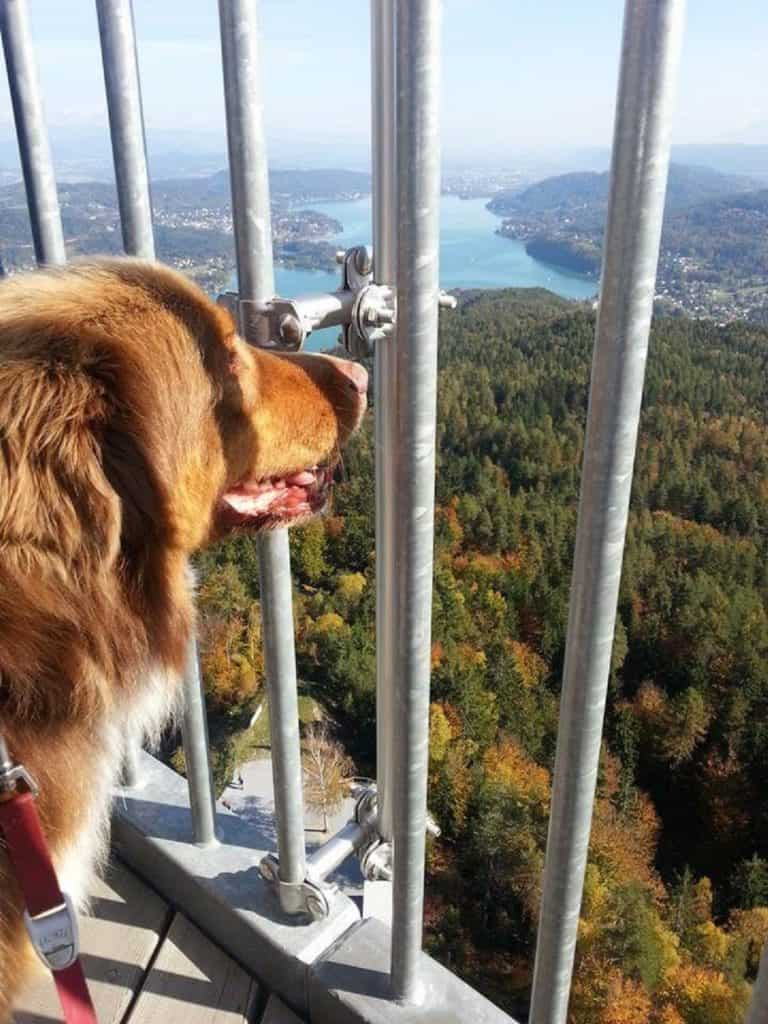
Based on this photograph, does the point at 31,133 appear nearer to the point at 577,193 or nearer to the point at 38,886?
the point at 38,886

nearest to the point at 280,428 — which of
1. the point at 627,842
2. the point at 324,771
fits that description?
the point at 324,771

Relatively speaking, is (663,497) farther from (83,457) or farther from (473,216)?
(83,457)

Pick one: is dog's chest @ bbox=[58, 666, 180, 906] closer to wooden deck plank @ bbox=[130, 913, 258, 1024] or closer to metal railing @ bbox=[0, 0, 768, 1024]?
metal railing @ bbox=[0, 0, 768, 1024]

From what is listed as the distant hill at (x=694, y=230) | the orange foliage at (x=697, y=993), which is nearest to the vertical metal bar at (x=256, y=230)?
the distant hill at (x=694, y=230)

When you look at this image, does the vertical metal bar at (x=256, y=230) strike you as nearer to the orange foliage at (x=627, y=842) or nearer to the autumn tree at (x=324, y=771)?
the autumn tree at (x=324, y=771)

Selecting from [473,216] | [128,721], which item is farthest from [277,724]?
[473,216]

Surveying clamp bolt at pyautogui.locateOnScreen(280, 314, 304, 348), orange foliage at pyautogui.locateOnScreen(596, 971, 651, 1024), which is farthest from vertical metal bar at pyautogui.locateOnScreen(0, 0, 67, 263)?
orange foliage at pyautogui.locateOnScreen(596, 971, 651, 1024)

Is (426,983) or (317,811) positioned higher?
(426,983)
